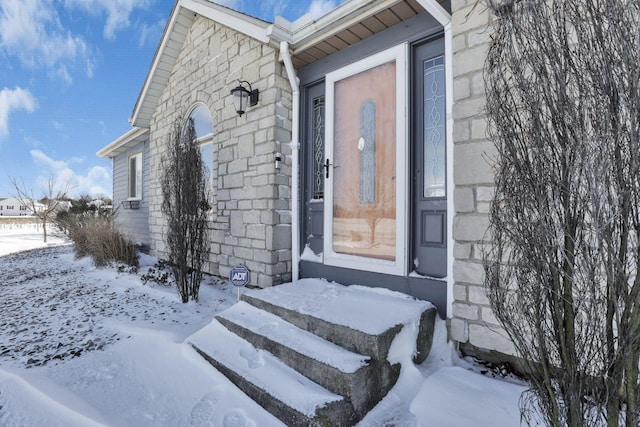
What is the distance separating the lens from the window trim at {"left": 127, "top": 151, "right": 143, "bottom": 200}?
863cm

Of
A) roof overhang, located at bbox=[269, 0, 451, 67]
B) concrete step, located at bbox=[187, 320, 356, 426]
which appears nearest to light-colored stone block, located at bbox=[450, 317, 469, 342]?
concrete step, located at bbox=[187, 320, 356, 426]

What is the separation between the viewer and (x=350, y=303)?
2.57 metres

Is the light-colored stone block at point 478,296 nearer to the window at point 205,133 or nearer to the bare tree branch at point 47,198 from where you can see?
the window at point 205,133

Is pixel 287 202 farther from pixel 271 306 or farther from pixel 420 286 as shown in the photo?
pixel 420 286

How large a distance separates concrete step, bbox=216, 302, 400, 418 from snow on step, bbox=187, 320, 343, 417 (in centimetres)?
5

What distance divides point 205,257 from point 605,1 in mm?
4012

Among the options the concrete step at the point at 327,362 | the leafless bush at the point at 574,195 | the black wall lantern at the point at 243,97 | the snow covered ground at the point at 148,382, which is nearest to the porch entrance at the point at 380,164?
the black wall lantern at the point at 243,97

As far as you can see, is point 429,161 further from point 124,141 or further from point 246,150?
point 124,141

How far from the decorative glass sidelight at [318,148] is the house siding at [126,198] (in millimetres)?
5915

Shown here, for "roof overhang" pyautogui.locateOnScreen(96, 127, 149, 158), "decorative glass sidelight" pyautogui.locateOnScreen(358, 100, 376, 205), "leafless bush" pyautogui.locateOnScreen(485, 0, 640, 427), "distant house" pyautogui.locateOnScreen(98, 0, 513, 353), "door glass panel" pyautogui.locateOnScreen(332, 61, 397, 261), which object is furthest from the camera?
"roof overhang" pyautogui.locateOnScreen(96, 127, 149, 158)

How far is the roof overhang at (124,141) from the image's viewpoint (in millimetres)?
7879

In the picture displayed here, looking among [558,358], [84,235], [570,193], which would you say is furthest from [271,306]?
[84,235]

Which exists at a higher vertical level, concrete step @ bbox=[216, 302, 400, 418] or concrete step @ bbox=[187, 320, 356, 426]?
concrete step @ bbox=[216, 302, 400, 418]

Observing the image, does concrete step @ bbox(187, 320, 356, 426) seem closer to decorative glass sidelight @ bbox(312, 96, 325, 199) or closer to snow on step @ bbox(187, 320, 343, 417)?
snow on step @ bbox(187, 320, 343, 417)
